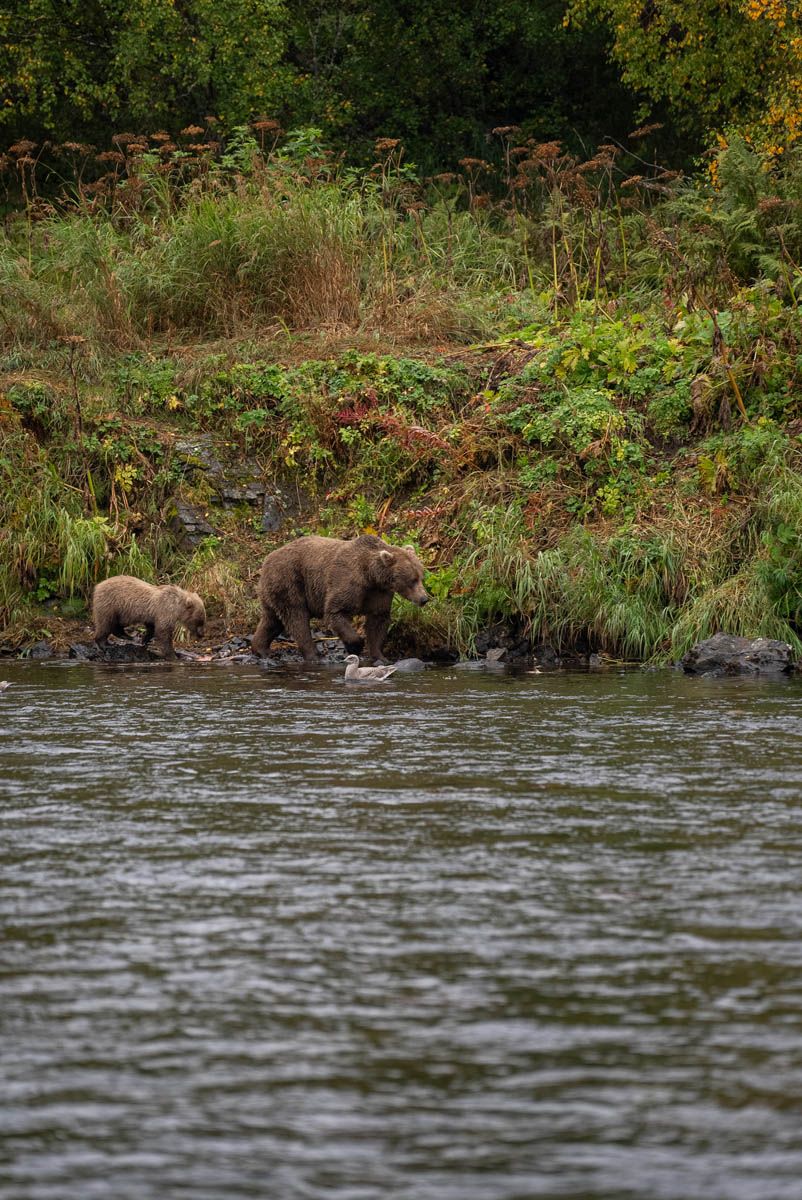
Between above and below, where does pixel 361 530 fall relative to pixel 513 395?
below

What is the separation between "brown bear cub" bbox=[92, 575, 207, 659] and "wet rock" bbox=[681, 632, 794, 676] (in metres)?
4.44

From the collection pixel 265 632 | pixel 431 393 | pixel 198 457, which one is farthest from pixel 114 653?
pixel 431 393

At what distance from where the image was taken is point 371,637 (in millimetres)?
13602

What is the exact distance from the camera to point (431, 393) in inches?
641

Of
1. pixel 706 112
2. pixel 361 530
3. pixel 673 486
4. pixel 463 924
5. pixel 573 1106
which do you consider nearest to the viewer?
pixel 573 1106

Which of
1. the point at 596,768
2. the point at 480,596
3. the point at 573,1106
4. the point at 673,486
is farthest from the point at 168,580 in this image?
the point at 573,1106

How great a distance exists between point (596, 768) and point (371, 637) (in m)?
5.81

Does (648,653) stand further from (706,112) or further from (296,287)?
(706,112)

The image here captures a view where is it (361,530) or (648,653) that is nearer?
(648,653)

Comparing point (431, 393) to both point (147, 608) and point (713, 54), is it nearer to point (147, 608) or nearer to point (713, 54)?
point (147, 608)

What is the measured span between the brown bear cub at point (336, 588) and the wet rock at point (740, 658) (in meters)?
2.36

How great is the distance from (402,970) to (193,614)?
951 cm

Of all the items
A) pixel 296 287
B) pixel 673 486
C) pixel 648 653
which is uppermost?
pixel 296 287

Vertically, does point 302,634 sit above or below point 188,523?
below
